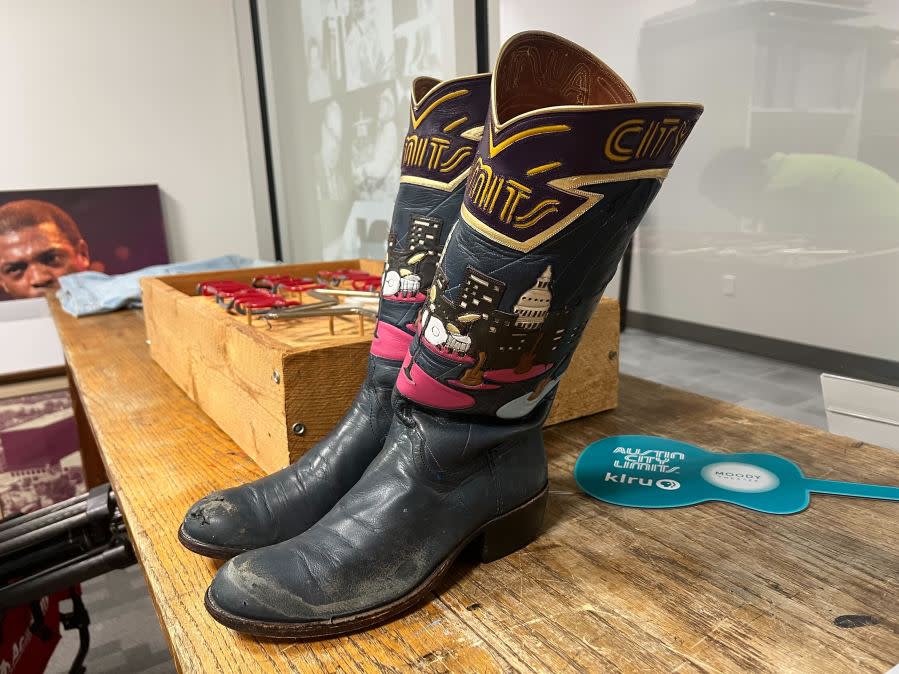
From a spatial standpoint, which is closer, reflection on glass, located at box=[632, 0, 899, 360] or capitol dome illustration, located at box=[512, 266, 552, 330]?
capitol dome illustration, located at box=[512, 266, 552, 330]

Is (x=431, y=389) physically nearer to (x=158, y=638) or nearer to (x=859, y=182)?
(x=859, y=182)

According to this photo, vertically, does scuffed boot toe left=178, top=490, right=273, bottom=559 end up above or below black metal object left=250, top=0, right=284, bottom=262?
below

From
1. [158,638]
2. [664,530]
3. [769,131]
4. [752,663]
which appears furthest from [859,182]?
[158,638]

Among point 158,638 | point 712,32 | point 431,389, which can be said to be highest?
point 712,32

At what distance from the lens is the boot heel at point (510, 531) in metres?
0.45

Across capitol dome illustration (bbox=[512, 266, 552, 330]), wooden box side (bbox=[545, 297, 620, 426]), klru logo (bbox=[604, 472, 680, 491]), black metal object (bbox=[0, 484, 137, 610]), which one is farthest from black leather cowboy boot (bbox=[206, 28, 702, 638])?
black metal object (bbox=[0, 484, 137, 610])

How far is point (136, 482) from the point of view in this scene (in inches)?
24.0

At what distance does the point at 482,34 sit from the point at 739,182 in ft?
1.90

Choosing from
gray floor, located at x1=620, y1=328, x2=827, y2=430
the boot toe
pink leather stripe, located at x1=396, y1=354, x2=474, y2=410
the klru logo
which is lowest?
gray floor, located at x1=620, y1=328, x2=827, y2=430

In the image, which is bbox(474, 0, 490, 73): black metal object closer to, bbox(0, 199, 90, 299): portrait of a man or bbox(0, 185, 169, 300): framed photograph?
Answer: bbox(0, 185, 169, 300): framed photograph

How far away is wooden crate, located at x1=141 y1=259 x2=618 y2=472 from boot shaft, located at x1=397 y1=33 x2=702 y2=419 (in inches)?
6.2

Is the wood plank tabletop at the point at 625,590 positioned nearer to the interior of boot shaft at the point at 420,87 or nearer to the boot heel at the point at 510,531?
the boot heel at the point at 510,531

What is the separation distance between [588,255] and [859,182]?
66cm

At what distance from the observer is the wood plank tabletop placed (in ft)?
1.18
